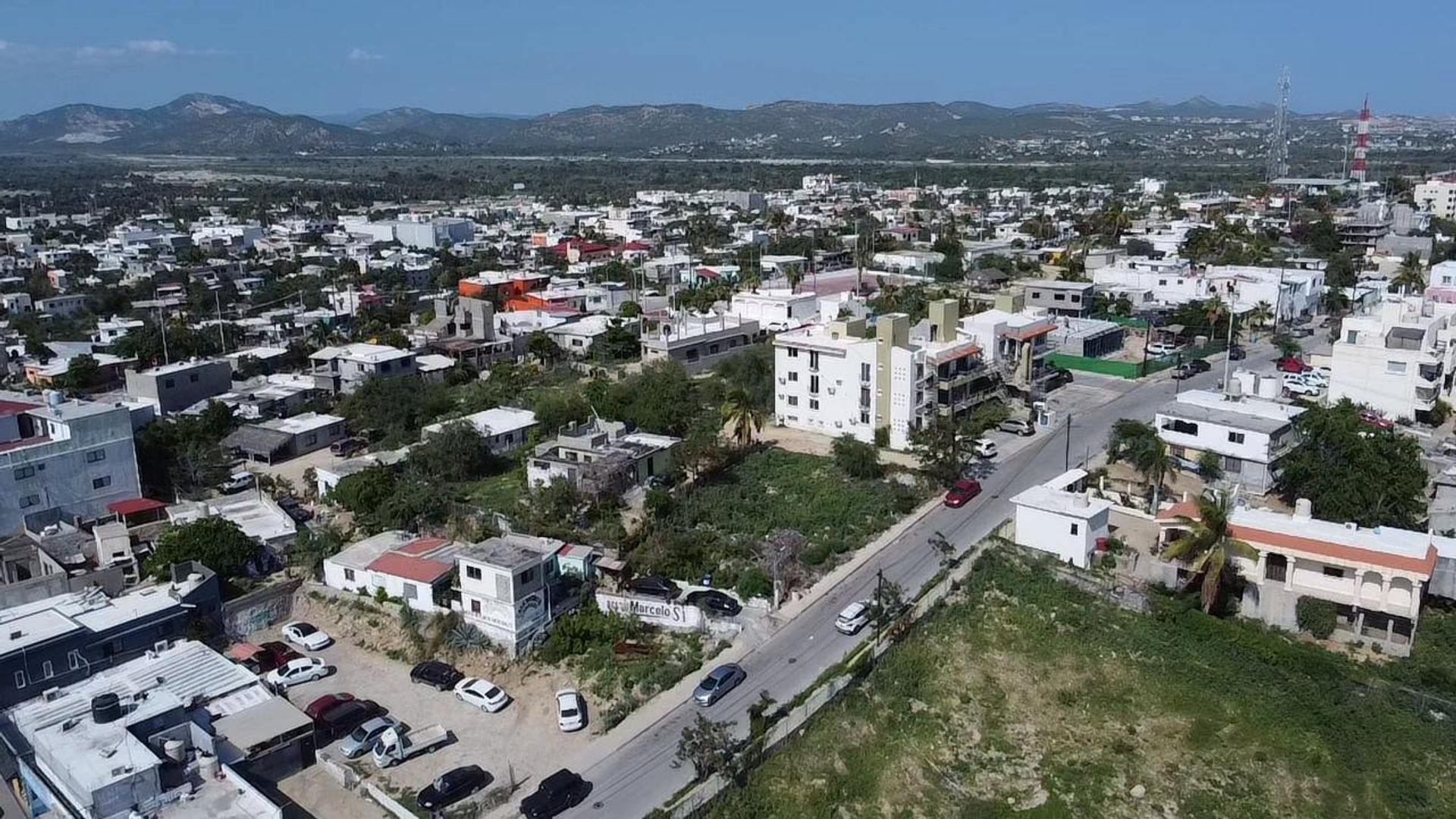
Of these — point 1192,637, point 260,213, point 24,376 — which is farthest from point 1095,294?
point 260,213

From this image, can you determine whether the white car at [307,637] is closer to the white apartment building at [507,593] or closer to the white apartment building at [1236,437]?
the white apartment building at [507,593]

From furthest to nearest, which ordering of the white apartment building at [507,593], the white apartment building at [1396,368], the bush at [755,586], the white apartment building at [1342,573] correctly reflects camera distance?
the white apartment building at [1396,368]
the bush at [755,586]
the white apartment building at [507,593]
the white apartment building at [1342,573]

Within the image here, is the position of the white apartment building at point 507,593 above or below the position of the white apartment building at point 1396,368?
below

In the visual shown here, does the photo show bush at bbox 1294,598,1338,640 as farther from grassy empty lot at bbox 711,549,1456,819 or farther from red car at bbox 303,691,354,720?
red car at bbox 303,691,354,720

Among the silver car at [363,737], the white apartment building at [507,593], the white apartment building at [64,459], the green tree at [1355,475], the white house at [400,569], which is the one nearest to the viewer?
the silver car at [363,737]

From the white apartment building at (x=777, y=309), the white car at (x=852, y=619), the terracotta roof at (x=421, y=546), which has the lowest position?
the white car at (x=852, y=619)

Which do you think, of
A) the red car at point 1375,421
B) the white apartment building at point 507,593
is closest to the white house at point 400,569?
the white apartment building at point 507,593

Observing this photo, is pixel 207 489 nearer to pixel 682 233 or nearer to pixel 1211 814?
pixel 1211 814

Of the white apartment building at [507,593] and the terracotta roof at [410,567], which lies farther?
the terracotta roof at [410,567]

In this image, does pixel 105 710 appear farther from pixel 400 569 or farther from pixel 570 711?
pixel 570 711
